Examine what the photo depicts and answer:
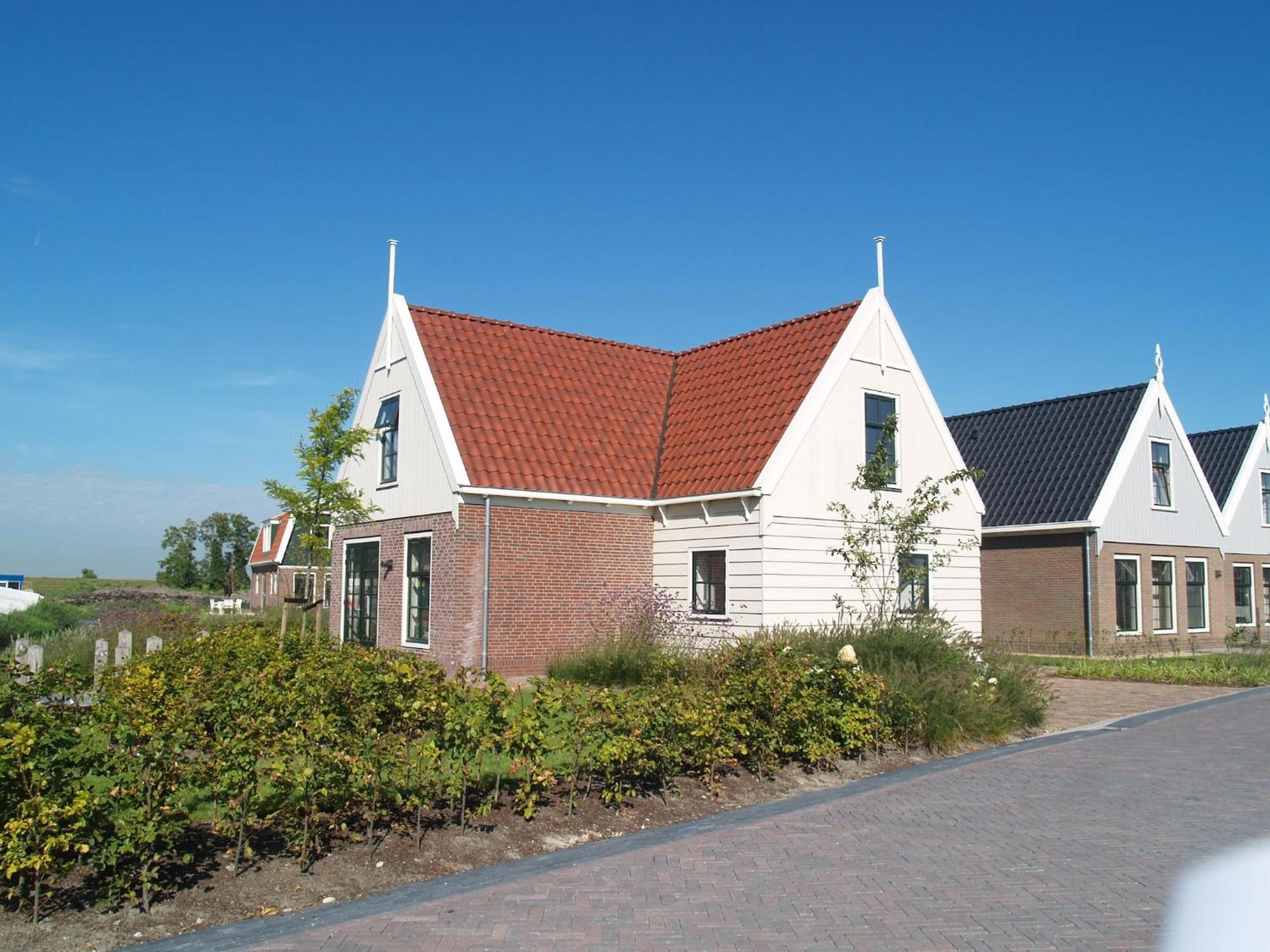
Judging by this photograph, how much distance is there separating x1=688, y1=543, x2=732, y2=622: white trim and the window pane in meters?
14.7

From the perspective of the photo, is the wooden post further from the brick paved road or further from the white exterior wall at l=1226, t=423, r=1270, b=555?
the white exterior wall at l=1226, t=423, r=1270, b=555

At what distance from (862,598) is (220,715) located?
1282cm

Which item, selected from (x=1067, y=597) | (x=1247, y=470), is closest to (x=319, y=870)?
Answer: (x=1067, y=597)

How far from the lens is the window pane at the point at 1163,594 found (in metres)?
27.1

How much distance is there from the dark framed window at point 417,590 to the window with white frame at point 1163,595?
19.0 metres

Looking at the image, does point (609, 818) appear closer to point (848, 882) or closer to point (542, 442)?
point (848, 882)

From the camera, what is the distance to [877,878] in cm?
668

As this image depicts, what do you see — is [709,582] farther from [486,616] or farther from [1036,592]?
[1036,592]

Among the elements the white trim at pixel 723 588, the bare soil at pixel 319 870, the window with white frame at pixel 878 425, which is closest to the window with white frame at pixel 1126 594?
the window with white frame at pixel 878 425

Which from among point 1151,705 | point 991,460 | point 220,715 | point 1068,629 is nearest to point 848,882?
point 220,715

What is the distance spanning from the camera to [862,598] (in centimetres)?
1812

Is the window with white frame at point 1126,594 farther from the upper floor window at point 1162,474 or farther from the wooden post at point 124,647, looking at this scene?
the wooden post at point 124,647

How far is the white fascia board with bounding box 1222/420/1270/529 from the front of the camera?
101ft

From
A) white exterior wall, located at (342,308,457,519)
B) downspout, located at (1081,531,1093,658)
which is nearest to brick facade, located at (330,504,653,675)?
white exterior wall, located at (342,308,457,519)
